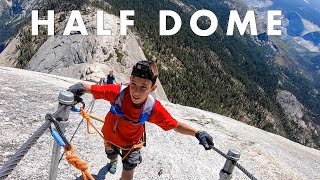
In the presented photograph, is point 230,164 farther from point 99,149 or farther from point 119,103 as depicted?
point 99,149

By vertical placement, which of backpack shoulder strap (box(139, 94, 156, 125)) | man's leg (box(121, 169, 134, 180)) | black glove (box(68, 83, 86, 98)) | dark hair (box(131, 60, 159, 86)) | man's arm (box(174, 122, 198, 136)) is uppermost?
dark hair (box(131, 60, 159, 86))

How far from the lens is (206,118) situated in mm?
18703

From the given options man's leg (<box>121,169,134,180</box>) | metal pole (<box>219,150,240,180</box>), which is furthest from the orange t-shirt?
metal pole (<box>219,150,240,180</box>)

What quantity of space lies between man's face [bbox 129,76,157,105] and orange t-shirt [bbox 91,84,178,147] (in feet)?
1.58

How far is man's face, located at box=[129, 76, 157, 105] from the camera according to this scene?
6.18 meters

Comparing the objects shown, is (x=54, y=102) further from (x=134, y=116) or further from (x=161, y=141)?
(x=134, y=116)

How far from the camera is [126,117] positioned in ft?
22.6

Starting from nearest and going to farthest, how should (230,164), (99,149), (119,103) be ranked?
(230,164) → (119,103) → (99,149)

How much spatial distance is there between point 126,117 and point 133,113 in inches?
6.5

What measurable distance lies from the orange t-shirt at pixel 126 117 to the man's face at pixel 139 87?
48 centimetres

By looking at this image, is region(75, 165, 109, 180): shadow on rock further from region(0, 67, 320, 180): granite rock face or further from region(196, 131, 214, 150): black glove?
region(196, 131, 214, 150): black glove

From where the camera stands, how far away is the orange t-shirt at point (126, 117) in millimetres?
6844

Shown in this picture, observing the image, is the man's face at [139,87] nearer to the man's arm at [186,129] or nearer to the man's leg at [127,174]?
the man's arm at [186,129]

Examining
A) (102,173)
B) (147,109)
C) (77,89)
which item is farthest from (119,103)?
(102,173)
